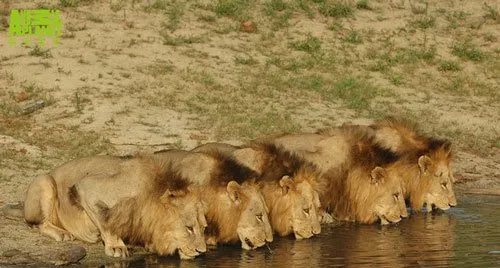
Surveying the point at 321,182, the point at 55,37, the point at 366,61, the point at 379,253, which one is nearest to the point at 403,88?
the point at 366,61

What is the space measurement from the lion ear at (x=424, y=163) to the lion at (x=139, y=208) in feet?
12.1

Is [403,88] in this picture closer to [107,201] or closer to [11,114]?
[11,114]

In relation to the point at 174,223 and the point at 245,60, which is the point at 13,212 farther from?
the point at 245,60

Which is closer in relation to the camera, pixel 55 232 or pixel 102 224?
Answer: pixel 102 224

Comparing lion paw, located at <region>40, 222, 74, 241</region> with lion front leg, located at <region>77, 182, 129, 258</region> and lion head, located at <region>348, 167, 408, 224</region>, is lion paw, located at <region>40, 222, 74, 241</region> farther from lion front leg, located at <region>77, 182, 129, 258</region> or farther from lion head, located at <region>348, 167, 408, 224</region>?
lion head, located at <region>348, 167, 408, 224</region>

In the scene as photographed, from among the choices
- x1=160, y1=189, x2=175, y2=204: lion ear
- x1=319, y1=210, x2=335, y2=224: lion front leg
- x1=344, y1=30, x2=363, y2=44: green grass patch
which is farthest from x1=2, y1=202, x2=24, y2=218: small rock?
x1=344, y1=30, x2=363, y2=44: green grass patch

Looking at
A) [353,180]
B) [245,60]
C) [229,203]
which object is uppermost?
[229,203]

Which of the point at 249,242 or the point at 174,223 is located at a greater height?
the point at 174,223

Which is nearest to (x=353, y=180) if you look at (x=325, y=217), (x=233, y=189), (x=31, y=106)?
(x=325, y=217)

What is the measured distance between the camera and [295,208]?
12.3m

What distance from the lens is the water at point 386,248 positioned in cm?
1095

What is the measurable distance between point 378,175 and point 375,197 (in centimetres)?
26

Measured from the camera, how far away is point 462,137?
58.0 feet

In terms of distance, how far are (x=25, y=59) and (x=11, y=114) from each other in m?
2.08
